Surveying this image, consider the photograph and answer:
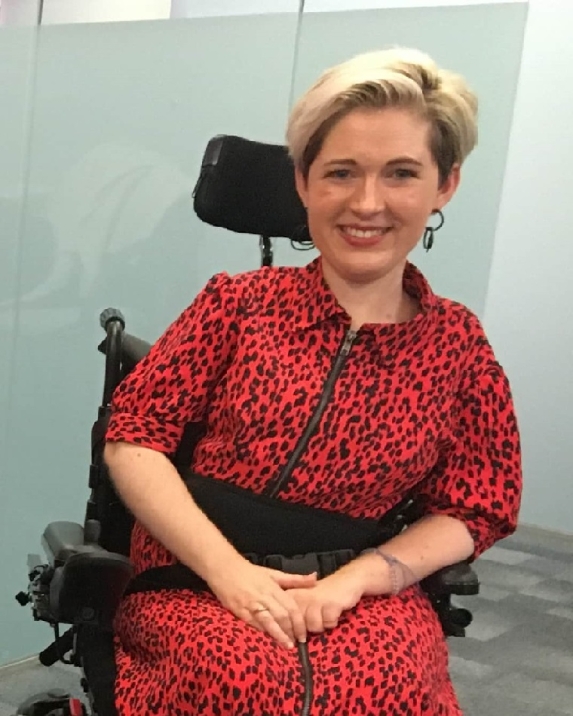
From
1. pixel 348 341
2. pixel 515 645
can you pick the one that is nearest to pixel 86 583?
pixel 348 341

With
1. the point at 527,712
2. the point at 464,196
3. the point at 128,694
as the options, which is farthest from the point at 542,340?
the point at 128,694

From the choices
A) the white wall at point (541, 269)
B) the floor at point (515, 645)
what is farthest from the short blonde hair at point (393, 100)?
the white wall at point (541, 269)

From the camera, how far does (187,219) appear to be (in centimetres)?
Answer: 276

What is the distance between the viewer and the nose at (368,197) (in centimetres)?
142

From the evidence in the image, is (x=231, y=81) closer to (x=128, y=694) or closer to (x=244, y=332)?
(x=244, y=332)

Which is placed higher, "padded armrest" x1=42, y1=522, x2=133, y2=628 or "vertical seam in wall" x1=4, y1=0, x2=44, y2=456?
"vertical seam in wall" x1=4, y1=0, x2=44, y2=456

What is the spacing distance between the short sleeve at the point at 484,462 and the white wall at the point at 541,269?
2.94 metres

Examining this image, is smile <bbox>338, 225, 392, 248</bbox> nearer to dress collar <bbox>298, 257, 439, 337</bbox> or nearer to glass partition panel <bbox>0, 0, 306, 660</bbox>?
dress collar <bbox>298, 257, 439, 337</bbox>

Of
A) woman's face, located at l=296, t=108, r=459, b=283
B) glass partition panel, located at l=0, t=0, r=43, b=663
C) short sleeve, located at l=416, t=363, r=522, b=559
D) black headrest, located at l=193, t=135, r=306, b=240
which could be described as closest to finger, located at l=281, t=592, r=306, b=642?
short sleeve, located at l=416, t=363, r=522, b=559

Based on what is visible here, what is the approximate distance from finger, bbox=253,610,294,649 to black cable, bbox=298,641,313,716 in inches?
0.6

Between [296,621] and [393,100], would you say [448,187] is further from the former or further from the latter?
[296,621]

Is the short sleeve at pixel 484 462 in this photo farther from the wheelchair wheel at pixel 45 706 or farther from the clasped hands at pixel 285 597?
the wheelchair wheel at pixel 45 706

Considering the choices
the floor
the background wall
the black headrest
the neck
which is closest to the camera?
the neck

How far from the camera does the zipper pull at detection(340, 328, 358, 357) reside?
1.47m
